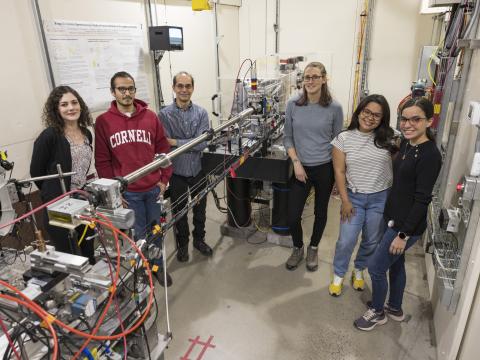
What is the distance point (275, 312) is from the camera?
232 centimetres

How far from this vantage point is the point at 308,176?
249 cm

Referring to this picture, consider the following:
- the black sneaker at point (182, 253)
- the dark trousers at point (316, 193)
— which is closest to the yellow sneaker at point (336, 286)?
the dark trousers at point (316, 193)

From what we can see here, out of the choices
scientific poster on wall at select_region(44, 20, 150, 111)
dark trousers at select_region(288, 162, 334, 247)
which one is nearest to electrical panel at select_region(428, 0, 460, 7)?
dark trousers at select_region(288, 162, 334, 247)

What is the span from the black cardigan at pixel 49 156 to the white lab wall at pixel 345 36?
144 inches

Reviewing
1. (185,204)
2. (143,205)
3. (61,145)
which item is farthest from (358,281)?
(61,145)

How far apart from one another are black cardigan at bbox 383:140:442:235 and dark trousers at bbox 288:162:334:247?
634 mm

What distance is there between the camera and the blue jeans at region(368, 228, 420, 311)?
1.86 metres

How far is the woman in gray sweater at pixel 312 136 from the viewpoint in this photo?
229cm

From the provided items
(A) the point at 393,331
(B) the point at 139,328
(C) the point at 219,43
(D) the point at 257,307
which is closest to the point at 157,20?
(C) the point at 219,43

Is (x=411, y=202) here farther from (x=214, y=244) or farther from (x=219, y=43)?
(x=219, y=43)

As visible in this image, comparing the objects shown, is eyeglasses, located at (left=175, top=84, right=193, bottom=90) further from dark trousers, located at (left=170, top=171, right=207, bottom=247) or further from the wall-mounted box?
the wall-mounted box

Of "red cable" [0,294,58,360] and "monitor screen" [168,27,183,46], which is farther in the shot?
"monitor screen" [168,27,183,46]

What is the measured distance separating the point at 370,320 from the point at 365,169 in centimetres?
94

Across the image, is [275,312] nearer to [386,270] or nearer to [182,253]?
[386,270]
